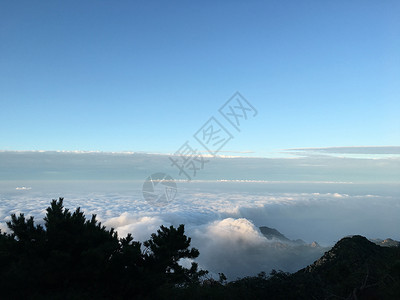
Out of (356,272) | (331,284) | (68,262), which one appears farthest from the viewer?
(356,272)

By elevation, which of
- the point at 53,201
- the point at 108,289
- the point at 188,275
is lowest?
the point at 188,275

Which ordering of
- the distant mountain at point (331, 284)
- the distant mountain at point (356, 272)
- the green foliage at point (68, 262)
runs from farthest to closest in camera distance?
the distant mountain at point (356, 272), the distant mountain at point (331, 284), the green foliage at point (68, 262)

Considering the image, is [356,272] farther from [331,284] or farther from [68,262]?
[68,262]

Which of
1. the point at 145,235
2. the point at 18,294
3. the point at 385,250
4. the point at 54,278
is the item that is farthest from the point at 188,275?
the point at 145,235

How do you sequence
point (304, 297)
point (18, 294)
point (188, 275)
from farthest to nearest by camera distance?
1. point (188, 275)
2. point (304, 297)
3. point (18, 294)

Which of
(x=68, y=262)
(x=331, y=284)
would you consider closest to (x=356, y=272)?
(x=331, y=284)

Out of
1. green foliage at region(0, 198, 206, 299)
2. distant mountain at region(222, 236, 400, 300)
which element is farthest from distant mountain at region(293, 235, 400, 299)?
green foliage at region(0, 198, 206, 299)

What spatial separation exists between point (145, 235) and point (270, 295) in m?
128

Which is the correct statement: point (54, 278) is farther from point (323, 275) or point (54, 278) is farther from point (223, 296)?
point (323, 275)

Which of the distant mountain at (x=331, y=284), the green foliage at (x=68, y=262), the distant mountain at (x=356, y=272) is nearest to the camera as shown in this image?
the green foliage at (x=68, y=262)

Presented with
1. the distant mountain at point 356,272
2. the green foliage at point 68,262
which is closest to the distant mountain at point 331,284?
the distant mountain at point 356,272

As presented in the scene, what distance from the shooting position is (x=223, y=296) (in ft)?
58.4

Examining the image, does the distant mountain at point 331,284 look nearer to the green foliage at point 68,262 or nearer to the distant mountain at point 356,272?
the distant mountain at point 356,272

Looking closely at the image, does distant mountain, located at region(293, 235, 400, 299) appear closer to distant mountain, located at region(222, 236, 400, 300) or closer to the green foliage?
distant mountain, located at region(222, 236, 400, 300)
